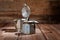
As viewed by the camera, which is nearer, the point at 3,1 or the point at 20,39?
the point at 20,39

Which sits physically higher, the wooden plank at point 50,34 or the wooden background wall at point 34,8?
the wooden background wall at point 34,8

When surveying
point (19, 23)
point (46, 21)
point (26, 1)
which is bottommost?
point (46, 21)

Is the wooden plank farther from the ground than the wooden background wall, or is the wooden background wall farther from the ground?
the wooden background wall

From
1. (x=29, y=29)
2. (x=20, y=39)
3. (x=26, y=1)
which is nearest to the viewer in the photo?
(x=20, y=39)

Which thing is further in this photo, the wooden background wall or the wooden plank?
the wooden background wall

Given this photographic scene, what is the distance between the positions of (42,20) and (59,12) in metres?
0.41

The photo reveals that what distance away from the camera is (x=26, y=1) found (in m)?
3.42

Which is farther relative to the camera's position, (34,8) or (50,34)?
(34,8)

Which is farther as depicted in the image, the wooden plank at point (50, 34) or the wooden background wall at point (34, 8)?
the wooden background wall at point (34, 8)

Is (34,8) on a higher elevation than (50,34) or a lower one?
higher

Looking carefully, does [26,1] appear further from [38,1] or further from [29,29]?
[29,29]

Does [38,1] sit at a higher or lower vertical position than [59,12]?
higher

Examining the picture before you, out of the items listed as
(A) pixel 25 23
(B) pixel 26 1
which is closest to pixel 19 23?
(A) pixel 25 23

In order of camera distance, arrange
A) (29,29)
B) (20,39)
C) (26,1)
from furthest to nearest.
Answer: (26,1), (29,29), (20,39)
